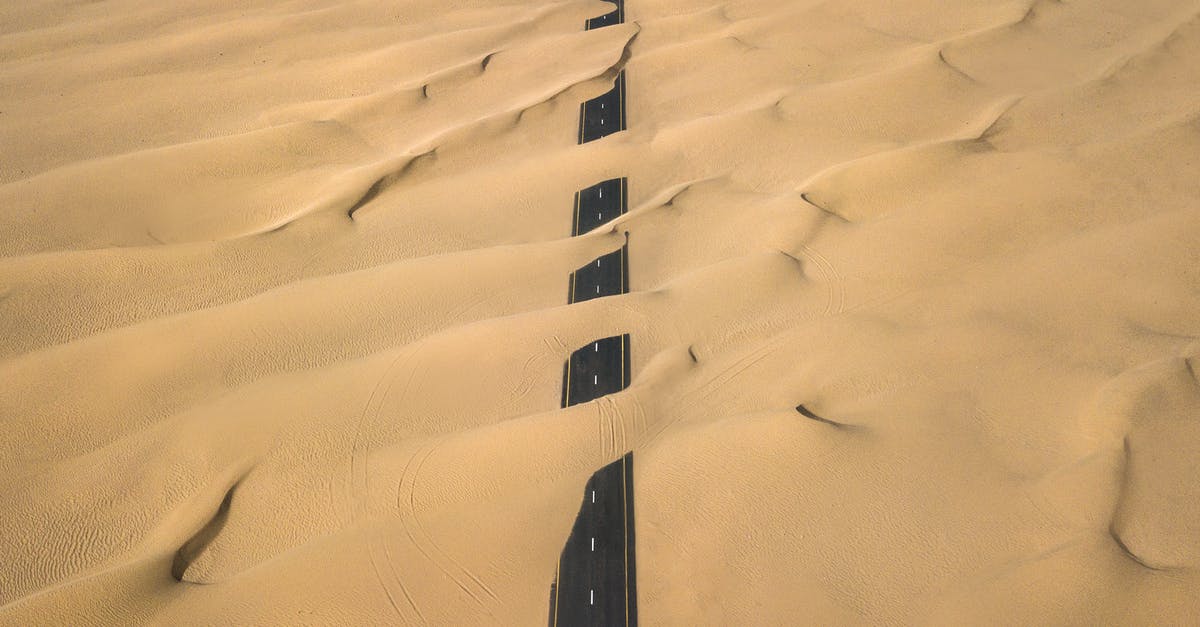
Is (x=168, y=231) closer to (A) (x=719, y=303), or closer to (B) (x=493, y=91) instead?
(B) (x=493, y=91)

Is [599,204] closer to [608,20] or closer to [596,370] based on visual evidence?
[596,370]

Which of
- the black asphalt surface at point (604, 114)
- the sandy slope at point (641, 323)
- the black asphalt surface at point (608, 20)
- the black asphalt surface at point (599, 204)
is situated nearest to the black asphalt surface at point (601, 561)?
the sandy slope at point (641, 323)

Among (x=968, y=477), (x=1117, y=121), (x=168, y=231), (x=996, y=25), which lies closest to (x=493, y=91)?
(x=168, y=231)

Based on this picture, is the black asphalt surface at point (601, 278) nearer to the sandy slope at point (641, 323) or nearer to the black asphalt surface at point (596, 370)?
the sandy slope at point (641, 323)

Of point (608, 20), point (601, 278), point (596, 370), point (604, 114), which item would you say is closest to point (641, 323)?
point (596, 370)

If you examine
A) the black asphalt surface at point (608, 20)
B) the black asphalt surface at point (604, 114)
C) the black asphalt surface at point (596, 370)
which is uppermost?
the black asphalt surface at point (608, 20)
